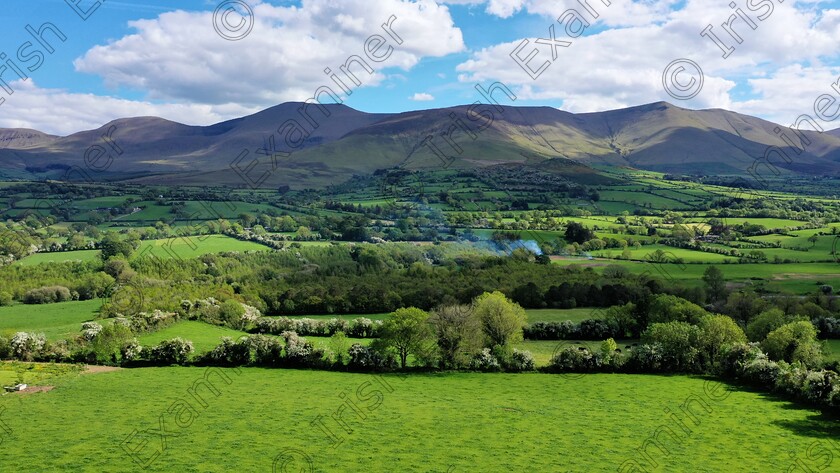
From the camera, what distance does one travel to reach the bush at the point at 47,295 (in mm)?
81250

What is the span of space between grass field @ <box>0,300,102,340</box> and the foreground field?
57.2 feet

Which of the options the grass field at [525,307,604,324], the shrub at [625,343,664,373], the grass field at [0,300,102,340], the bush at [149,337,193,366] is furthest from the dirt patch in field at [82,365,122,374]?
the shrub at [625,343,664,373]

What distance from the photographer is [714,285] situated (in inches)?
2963

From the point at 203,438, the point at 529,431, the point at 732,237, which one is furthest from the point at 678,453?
the point at 732,237

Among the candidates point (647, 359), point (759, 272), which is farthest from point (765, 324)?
point (759, 272)

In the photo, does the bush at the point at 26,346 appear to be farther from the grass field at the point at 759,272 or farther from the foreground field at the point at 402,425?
the grass field at the point at 759,272

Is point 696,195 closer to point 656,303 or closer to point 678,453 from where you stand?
point 656,303

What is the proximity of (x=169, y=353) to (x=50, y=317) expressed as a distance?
2820cm

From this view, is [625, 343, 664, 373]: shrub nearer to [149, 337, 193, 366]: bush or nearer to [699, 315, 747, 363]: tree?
[699, 315, 747, 363]: tree

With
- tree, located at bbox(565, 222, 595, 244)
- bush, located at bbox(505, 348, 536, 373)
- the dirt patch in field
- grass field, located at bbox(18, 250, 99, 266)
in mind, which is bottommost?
the dirt patch in field

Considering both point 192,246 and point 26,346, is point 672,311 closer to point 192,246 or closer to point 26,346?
point 26,346

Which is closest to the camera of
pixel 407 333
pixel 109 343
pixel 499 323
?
pixel 407 333

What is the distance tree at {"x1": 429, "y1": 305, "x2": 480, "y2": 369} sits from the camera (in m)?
52.0

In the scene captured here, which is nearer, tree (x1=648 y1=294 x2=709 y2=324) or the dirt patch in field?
the dirt patch in field
